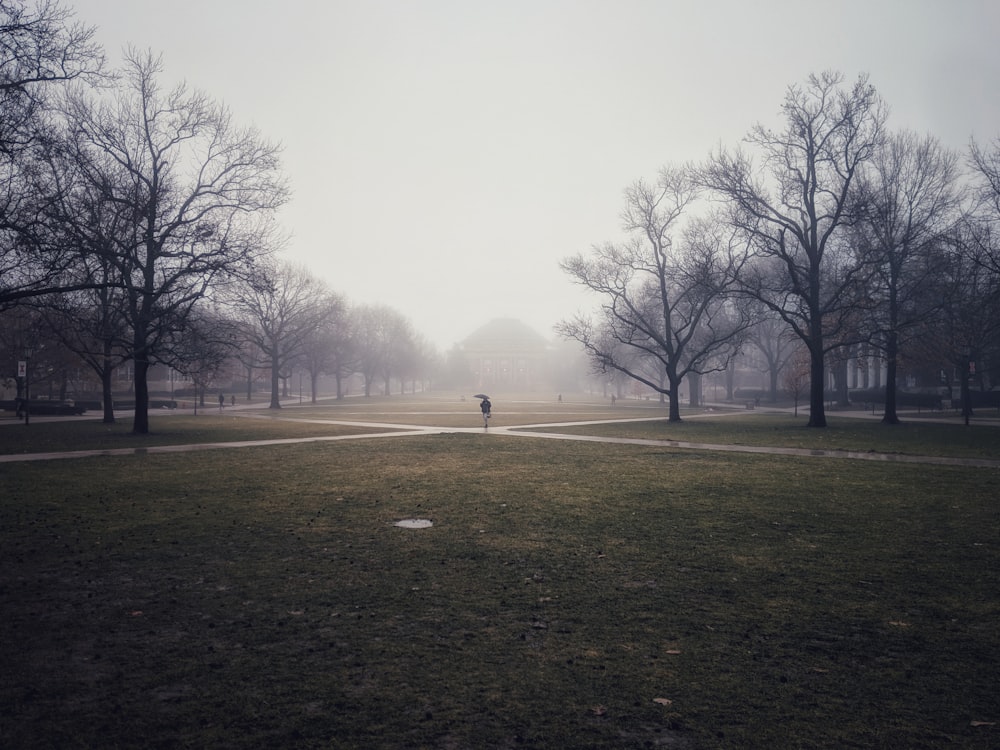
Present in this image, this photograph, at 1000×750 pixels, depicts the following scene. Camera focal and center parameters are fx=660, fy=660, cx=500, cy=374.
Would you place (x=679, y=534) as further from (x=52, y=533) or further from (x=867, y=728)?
(x=52, y=533)

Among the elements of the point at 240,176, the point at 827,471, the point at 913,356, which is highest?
the point at 240,176

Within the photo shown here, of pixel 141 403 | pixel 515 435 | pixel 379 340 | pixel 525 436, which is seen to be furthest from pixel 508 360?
pixel 525 436

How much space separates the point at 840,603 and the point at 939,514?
5.30 metres

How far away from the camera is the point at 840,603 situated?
19.7 ft

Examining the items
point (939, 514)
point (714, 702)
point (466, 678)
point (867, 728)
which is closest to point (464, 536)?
point (466, 678)

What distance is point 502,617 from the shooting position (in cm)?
566

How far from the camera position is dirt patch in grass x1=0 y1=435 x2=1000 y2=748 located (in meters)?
3.91

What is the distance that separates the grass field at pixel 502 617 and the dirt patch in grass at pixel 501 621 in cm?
3

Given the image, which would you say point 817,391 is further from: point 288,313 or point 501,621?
point 288,313

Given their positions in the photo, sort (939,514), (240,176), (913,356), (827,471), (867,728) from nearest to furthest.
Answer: (867,728)
(939,514)
(827,471)
(240,176)
(913,356)

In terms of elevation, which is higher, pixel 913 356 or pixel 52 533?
pixel 913 356

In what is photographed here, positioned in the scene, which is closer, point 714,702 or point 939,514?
point 714,702

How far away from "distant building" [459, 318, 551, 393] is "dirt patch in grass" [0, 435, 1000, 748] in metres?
133

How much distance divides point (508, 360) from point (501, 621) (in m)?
163
